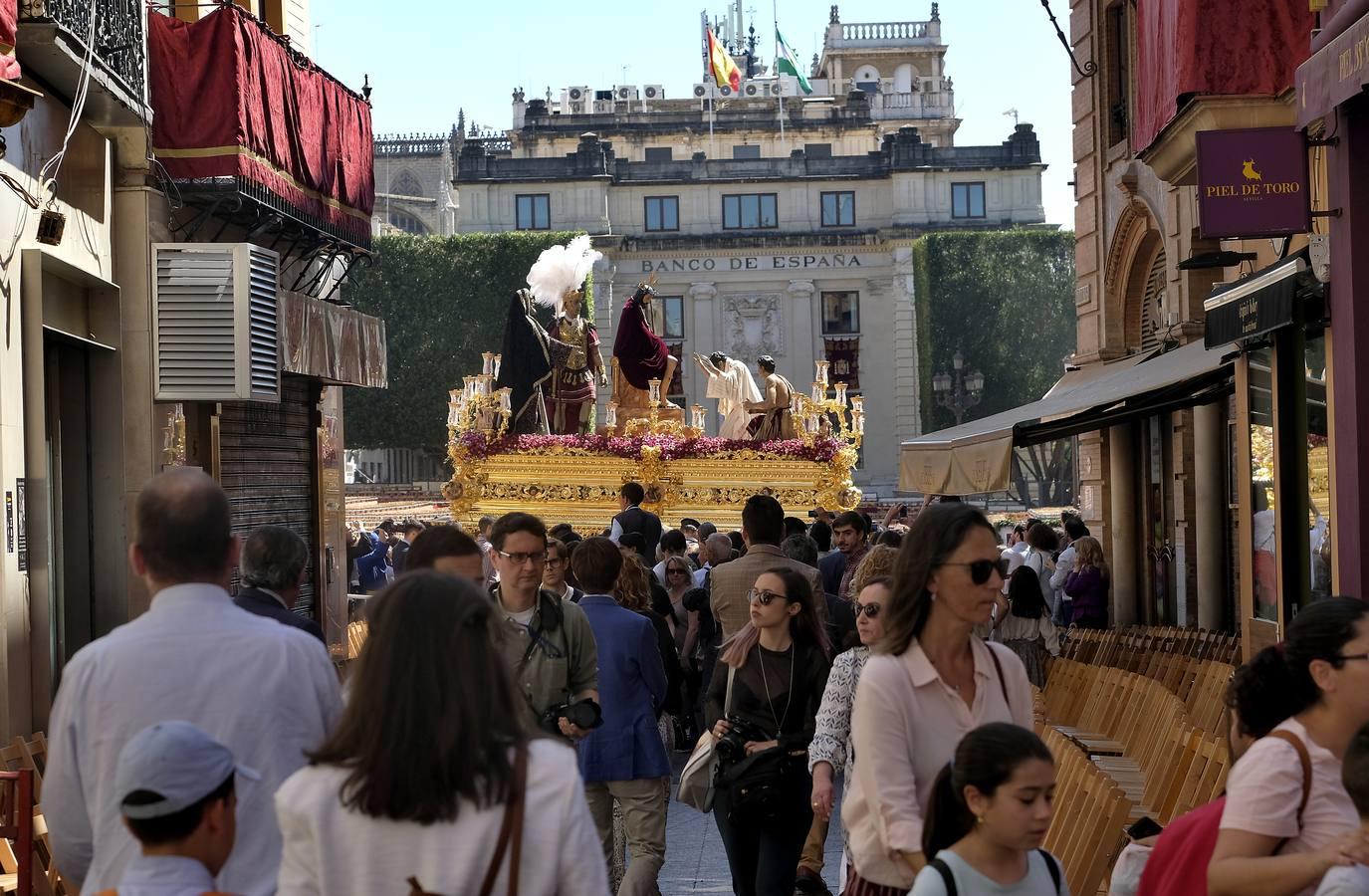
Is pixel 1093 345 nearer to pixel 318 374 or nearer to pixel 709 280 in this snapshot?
pixel 318 374

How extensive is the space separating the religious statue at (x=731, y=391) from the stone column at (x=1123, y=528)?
40.0 feet

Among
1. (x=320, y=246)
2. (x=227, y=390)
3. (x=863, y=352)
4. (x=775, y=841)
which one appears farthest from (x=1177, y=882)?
(x=863, y=352)

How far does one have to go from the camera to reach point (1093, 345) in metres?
21.9

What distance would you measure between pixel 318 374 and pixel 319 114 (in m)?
2.21

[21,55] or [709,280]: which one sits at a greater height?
Answer: [709,280]

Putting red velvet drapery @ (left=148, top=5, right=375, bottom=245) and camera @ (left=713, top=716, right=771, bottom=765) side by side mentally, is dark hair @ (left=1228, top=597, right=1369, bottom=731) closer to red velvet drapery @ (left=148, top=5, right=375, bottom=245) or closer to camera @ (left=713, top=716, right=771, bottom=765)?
camera @ (left=713, top=716, right=771, bottom=765)

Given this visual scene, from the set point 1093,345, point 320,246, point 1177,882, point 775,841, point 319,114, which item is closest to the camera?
point 1177,882

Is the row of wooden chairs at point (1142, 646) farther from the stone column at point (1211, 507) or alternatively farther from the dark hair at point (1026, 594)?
the stone column at point (1211, 507)

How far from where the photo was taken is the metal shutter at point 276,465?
15344mm

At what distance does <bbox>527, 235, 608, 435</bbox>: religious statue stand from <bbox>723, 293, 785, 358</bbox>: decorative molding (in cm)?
3429

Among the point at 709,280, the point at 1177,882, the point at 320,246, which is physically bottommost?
the point at 1177,882

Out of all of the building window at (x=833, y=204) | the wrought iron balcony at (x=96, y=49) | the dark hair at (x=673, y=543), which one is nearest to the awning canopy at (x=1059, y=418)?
the dark hair at (x=673, y=543)

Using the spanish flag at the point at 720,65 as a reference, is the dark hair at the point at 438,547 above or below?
below

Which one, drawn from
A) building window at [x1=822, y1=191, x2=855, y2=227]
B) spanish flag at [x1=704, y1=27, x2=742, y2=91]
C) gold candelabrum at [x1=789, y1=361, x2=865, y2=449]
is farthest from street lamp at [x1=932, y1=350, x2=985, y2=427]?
gold candelabrum at [x1=789, y1=361, x2=865, y2=449]
